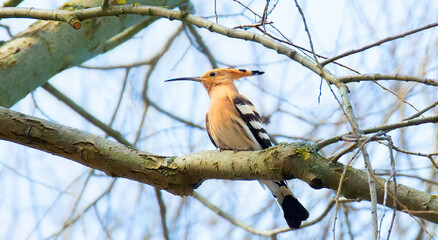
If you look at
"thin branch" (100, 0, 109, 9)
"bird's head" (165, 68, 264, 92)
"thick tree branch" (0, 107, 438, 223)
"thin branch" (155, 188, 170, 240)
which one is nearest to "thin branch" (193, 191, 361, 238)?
"thin branch" (155, 188, 170, 240)

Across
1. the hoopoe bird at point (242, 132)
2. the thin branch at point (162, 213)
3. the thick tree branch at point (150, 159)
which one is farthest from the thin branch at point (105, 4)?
the thin branch at point (162, 213)

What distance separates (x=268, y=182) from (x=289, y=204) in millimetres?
216

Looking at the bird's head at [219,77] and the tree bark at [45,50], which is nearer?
the tree bark at [45,50]

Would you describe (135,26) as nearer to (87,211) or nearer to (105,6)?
(87,211)

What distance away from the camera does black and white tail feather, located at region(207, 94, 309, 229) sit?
352 cm

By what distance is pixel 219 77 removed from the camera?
4.62 metres

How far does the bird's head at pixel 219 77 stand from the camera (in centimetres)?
460

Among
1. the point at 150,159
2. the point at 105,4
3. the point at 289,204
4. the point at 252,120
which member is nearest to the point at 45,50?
the point at 105,4

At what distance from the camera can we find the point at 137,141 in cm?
489

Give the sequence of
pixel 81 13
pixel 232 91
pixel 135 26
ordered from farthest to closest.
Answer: pixel 135 26, pixel 232 91, pixel 81 13

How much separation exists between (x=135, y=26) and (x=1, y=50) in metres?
1.49

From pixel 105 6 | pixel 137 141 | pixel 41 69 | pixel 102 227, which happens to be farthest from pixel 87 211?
pixel 105 6

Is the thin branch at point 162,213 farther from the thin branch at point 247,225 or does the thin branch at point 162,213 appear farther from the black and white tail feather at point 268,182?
the black and white tail feather at point 268,182

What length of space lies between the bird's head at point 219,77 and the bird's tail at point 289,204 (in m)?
1.19
